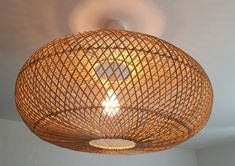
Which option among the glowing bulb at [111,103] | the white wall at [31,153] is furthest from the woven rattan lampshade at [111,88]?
the white wall at [31,153]

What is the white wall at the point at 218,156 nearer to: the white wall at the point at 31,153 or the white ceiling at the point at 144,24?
the white wall at the point at 31,153

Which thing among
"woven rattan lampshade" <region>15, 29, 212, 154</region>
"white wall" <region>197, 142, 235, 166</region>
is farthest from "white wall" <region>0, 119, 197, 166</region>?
"woven rattan lampshade" <region>15, 29, 212, 154</region>

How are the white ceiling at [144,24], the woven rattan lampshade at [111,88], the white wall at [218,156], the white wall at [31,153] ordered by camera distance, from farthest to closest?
the white wall at [218,156]
the white wall at [31,153]
the white ceiling at [144,24]
the woven rattan lampshade at [111,88]

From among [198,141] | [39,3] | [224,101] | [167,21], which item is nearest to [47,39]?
[39,3]

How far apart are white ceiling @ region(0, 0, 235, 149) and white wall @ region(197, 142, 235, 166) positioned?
133 cm

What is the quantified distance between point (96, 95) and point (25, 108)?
159 mm

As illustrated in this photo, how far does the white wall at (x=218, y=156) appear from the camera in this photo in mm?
2479

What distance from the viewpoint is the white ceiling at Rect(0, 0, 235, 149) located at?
949 millimetres

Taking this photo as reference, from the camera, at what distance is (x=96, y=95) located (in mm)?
635

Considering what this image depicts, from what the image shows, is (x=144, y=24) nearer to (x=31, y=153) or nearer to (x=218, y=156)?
(x=31, y=153)

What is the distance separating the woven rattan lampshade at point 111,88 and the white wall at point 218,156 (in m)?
1.96

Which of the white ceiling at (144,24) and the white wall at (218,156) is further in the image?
the white wall at (218,156)

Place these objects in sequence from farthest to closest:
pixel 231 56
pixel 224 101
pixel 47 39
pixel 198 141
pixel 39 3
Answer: pixel 198 141
pixel 224 101
pixel 231 56
pixel 47 39
pixel 39 3

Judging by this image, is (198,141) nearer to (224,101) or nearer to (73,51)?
(224,101)
